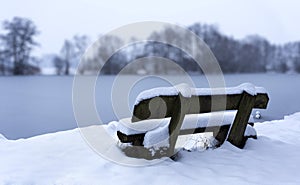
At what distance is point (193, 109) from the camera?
2953 mm

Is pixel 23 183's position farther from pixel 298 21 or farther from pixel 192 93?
pixel 298 21

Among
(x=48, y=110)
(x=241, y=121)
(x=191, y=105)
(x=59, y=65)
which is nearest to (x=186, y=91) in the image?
(x=191, y=105)

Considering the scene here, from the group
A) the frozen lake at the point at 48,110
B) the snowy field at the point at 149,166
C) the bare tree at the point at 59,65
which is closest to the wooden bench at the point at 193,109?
the snowy field at the point at 149,166

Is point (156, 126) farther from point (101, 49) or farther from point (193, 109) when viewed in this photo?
point (101, 49)

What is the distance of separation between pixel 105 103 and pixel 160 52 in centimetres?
319

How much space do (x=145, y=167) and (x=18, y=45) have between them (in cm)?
2521

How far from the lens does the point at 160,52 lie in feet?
39.3

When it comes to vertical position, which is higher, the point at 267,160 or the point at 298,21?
the point at 298,21

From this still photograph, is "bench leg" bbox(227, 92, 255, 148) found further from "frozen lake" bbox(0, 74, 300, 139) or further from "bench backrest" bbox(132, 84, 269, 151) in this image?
"frozen lake" bbox(0, 74, 300, 139)

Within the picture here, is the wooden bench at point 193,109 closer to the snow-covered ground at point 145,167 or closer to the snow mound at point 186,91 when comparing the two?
the snow mound at point 186,91

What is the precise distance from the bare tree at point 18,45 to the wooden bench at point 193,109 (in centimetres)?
2336

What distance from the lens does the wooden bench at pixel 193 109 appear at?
271cm

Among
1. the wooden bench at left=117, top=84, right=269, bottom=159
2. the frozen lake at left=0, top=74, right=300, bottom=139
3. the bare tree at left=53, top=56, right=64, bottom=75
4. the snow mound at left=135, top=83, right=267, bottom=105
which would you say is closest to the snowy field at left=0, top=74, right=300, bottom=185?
the wooden bench at left=117, top=84, right=269, bottom=159

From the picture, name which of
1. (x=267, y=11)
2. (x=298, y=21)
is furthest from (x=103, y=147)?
(x=298, y=21)
